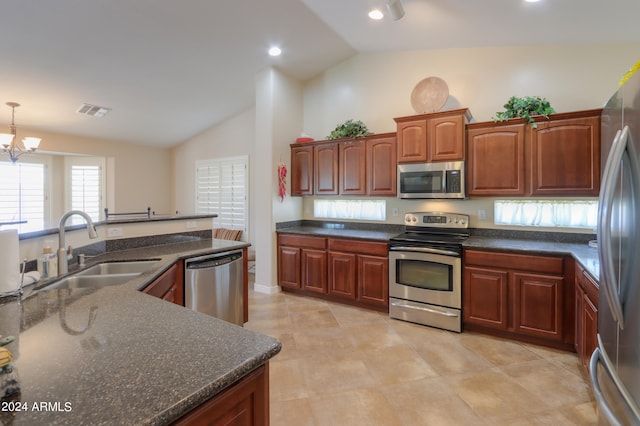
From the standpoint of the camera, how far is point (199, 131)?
21.0 feet

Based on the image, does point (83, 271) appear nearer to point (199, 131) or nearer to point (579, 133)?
point (579, 133)

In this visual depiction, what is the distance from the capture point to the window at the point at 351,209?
172 inches

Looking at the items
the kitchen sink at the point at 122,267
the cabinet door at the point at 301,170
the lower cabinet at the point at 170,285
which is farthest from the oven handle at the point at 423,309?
the kitchen sink at the point at 122,267

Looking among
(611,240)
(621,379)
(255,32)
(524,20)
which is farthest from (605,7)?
(255,32)

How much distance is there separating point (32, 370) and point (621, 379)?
1933 mm

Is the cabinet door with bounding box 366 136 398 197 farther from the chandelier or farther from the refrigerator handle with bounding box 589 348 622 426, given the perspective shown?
the chandelier

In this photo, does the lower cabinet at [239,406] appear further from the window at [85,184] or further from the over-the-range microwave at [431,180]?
the window at [85,184]

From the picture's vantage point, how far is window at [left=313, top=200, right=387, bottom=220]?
14.3 ft

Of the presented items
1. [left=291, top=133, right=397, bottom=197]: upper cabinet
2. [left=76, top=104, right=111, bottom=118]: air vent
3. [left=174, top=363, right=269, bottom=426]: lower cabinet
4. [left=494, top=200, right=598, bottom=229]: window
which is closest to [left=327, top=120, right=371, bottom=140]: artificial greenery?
[left=291, top=133, right=397, bottom=197]: upper cabinet

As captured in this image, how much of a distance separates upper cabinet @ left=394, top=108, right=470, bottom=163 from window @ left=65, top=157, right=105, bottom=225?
5566 mm

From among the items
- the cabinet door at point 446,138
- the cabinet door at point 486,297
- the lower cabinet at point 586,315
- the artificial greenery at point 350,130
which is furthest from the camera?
the artificial greenery at point 350,130

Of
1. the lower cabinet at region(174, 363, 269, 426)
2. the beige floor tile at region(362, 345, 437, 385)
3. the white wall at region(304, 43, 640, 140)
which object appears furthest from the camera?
the white wall at region(304, 43, 640, 140)

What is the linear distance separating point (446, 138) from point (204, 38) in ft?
9.58

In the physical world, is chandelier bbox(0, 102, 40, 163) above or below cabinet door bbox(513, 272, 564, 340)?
above
